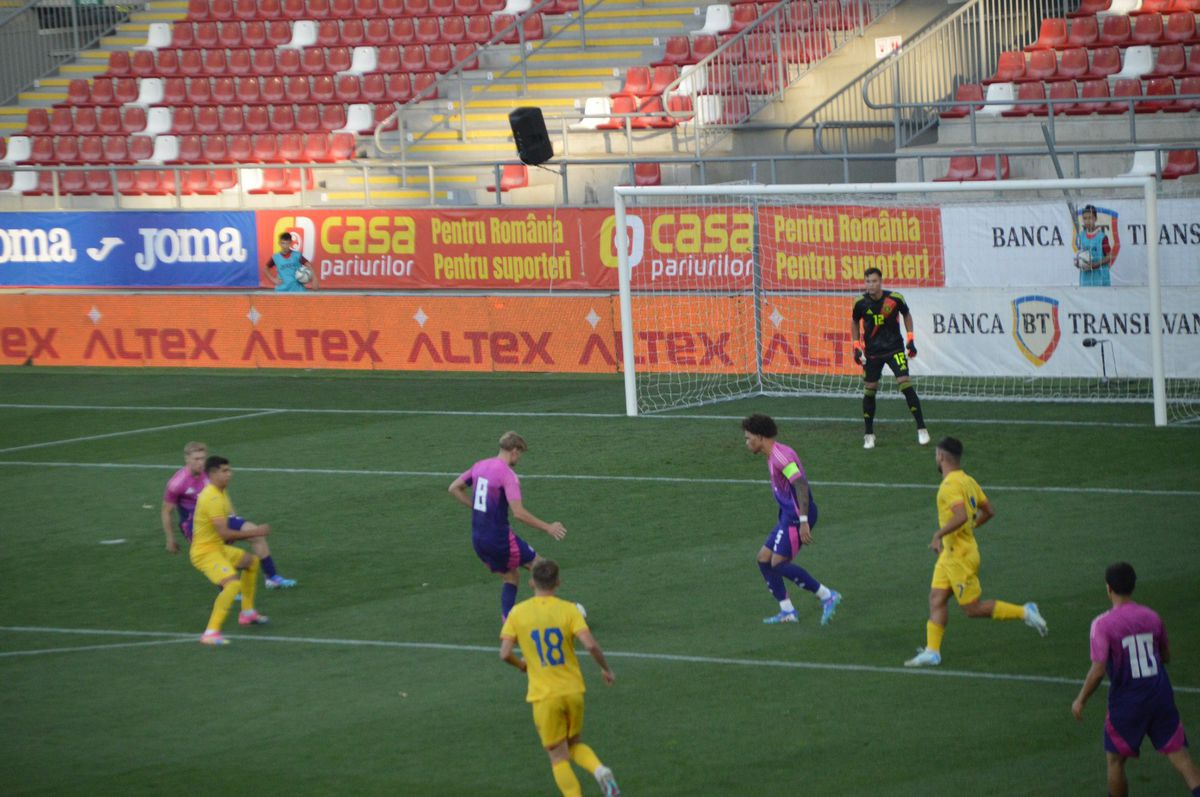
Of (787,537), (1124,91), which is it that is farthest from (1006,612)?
(1124,91)

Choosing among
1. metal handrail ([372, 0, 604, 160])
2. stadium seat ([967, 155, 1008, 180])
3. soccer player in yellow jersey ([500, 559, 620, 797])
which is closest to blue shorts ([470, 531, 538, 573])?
soccer player in yellow jersey ([500, 559, 620, 797])

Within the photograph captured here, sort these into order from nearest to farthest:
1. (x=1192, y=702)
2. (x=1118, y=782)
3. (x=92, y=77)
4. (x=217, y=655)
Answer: (x=1118, y=782)
(x=1192, y=702)
(x=217, y=655)
(x=92, y=77)

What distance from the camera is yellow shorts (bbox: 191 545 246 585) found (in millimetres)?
13219

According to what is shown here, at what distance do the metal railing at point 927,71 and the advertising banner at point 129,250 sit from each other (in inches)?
414

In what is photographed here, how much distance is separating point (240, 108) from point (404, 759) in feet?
91.2

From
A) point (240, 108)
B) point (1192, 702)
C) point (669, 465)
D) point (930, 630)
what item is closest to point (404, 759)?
point (930, 630)

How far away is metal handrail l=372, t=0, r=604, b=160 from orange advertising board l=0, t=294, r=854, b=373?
554cm

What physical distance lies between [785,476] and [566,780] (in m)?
4.03

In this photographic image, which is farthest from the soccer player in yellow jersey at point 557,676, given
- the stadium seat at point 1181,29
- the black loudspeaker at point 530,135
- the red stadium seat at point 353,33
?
the red stadium seat at point 353,33

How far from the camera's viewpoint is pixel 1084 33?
2889cm

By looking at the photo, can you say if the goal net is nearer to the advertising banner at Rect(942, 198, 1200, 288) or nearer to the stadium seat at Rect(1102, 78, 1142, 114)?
the advertising banner at Rect(942, 198, 1200, 288)

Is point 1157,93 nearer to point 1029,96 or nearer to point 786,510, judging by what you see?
point 1029,96

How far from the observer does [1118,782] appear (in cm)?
876

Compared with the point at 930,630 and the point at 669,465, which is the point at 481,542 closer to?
the point at 930,630
